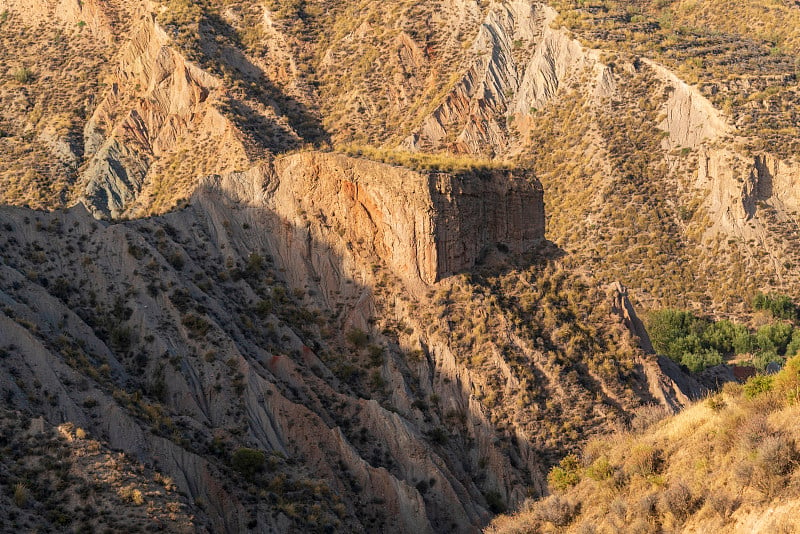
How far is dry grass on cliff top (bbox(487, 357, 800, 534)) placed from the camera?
28000mm

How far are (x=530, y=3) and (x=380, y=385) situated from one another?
59601 millimetres

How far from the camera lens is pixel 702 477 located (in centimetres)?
3052

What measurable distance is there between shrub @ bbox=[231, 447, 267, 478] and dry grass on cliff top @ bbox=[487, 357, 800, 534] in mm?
8230

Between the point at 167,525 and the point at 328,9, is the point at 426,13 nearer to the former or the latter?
the point at 328,9

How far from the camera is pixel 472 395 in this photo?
49812 mm

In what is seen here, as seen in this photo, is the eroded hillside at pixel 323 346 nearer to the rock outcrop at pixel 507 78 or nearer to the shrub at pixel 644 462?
the shrub at pixel 644 462

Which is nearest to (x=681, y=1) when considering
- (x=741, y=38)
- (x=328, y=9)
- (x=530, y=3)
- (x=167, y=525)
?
(x=741, y=38)

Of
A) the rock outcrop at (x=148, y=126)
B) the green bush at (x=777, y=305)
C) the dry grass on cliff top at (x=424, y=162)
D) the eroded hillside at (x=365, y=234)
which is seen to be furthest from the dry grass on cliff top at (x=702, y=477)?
the green bush at (x=777, y=305)

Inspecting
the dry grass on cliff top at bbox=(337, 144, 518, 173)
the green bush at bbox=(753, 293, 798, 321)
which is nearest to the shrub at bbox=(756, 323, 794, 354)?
the green bush at bbox=(753, 293, 798, 321)

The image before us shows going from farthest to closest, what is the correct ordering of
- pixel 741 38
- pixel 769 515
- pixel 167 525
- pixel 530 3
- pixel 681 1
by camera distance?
pixel 681 1, pixel 741 38, pixel 530 3, pixel 167 525, pixel 769 515

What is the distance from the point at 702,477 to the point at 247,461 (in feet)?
53.1

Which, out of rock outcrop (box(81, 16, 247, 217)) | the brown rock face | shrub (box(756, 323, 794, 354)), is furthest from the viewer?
shrub (box(756, 323, 794, 354))

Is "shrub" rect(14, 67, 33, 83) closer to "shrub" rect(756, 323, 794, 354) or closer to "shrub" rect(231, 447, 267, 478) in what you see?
"shrub" rect(756, 323, 794, 354)

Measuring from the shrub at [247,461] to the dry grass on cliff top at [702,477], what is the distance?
27.0 feet
